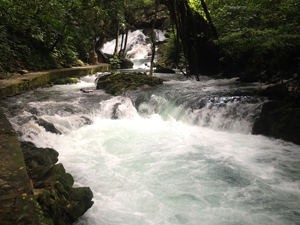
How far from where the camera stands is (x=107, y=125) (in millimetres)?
7434

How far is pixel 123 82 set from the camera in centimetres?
1094

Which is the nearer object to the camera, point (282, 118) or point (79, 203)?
point (79, 203)

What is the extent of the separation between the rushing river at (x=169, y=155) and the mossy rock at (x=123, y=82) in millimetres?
953

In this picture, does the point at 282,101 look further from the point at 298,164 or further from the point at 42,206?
the point at 42,206

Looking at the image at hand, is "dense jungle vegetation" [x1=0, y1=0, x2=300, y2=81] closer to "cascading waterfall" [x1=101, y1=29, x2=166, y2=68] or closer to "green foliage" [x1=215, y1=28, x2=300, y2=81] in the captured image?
"green foliage" [x1=215, y1=28, x2=300, y2=81]

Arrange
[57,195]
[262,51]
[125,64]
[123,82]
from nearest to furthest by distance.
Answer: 1. [57,195]
2. [262,51]
3. [123,82]
4. [125,64]

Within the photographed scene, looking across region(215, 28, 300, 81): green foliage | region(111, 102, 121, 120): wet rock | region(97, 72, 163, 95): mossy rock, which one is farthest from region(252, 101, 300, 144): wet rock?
region(97, 72, 163, 95): mossy rock

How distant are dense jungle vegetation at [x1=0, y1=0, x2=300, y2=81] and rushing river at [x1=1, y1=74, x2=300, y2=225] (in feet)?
6.78

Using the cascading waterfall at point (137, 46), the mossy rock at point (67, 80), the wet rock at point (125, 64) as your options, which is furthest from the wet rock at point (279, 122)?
the cascading waterfall at point (137, 46)

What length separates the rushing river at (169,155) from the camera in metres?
3.28

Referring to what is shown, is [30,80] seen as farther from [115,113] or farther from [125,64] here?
[125,64]

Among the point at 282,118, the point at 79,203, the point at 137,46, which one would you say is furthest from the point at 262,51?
the point at 137,46

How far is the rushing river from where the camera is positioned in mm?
3281

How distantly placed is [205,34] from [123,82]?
17.6ft
